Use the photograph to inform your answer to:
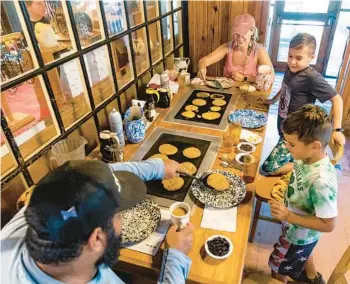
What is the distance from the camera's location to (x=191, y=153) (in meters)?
1.40

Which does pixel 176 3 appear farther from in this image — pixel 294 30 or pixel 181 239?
pixel 294 30

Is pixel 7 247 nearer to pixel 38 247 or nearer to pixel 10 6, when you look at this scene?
pixel 38 247

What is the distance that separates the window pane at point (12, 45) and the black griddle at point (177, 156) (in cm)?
69

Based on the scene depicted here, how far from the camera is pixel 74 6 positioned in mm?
1194

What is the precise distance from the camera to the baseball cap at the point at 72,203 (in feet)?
1.93

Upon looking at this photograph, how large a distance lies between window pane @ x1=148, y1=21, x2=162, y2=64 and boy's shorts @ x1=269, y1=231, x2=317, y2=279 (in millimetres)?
1537

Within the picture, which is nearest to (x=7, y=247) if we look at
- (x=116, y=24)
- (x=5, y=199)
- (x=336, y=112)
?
(x=5, y=199)

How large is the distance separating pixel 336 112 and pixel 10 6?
162cm

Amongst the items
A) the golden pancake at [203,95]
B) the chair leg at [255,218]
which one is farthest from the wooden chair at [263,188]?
the golden pancake at [203,95]

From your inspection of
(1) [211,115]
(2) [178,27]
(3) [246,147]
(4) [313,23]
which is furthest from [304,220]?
(4) [313,23]

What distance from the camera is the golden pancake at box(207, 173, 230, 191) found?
3.79ft

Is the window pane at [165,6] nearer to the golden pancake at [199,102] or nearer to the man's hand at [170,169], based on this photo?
the golden pancake at [199,102]

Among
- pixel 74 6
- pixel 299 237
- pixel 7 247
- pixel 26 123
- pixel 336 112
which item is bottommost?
pixel 299 237

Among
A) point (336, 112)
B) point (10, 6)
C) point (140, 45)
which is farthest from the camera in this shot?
point (140, 45)
